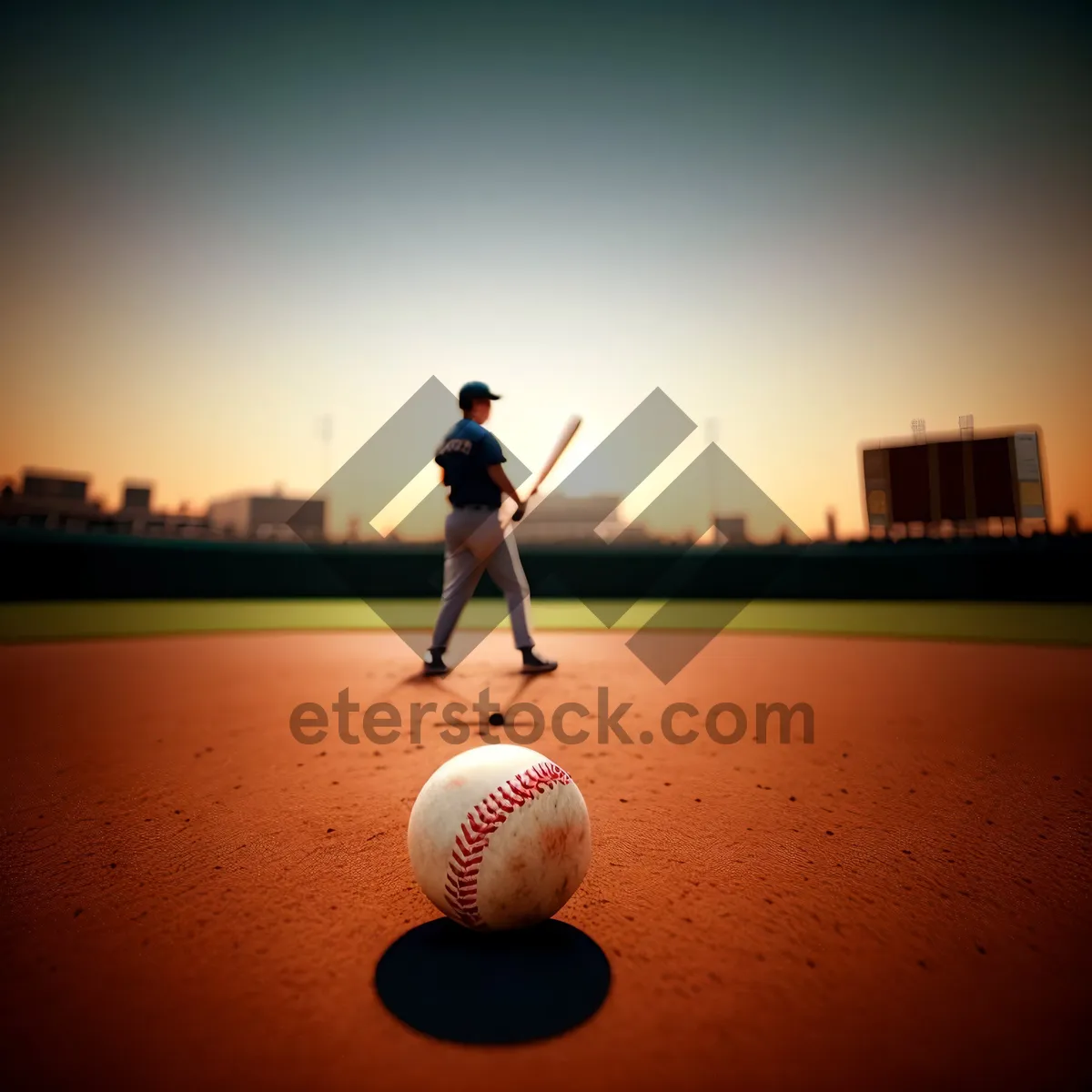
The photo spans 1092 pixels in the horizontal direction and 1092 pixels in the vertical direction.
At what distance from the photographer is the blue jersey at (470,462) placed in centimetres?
438

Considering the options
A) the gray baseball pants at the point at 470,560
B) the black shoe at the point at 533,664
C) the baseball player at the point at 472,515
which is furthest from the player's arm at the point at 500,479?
the black shoe at the point at 533,664

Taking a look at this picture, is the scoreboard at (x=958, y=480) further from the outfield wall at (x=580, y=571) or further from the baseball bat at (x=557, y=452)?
the baseball bat at (x=557, y=452)

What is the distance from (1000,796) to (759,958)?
5.41ft

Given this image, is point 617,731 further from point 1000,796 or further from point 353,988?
point 353,988

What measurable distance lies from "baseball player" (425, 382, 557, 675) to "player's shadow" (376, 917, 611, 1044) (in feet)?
9.89

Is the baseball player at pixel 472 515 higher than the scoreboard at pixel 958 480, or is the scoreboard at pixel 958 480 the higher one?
the baseball player at pixel 472 515

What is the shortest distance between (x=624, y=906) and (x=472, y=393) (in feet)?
12.1

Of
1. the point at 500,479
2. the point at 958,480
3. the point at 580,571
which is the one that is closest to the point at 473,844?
the point at 500,479

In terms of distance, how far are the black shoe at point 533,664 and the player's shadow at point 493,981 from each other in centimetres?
328

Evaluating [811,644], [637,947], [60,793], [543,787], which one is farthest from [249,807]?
[811,644]

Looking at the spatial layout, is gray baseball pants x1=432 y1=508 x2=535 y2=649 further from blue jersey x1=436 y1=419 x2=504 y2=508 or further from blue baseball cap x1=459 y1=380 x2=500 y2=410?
blue baseball cap x1=459 y1=380 x2=500 y2=410

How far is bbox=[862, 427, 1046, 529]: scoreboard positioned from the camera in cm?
1697

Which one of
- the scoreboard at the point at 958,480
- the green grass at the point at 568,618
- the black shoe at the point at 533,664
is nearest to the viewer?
the black shoe at the point at 533,664

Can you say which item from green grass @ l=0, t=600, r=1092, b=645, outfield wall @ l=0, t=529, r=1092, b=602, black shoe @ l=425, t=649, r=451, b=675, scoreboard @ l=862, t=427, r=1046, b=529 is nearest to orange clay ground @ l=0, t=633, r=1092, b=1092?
black shoe @ l=425, t=649, r=451, b=675
